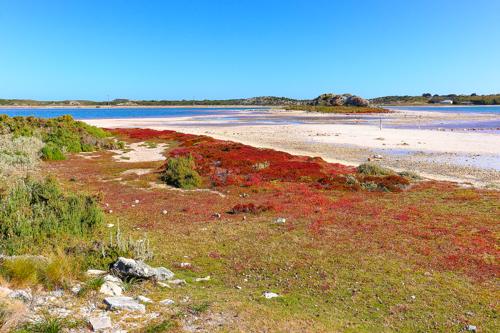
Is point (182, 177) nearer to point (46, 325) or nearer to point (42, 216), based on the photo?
point (42, 216)

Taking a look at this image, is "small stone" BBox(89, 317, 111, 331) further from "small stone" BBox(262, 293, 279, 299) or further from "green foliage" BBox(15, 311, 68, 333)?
"small stone" BBox(262, 293, 279, 299)

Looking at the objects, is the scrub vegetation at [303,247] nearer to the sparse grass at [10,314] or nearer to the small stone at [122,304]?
the small stone at [122,304]

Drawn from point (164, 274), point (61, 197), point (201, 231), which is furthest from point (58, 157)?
point (164, 274)

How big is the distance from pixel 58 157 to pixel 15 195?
16.4m

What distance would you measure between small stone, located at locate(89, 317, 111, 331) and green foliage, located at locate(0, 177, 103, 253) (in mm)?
2944

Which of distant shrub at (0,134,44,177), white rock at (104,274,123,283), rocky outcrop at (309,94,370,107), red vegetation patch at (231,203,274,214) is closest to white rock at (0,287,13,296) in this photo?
white rock at (104,274,123,283)

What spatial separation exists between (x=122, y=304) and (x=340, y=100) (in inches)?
6753

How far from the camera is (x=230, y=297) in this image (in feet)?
18.0

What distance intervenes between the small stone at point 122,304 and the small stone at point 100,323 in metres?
0.26

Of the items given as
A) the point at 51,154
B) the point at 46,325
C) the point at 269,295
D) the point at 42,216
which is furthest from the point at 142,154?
the point at 46,325

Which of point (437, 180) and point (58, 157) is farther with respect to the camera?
point (58, 157)

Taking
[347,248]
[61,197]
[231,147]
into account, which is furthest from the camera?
[231,147]

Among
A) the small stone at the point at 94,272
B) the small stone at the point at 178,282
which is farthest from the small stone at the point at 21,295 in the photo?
the small stone at the point at 178,282

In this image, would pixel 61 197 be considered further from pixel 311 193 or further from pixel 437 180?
pixel 437 180
